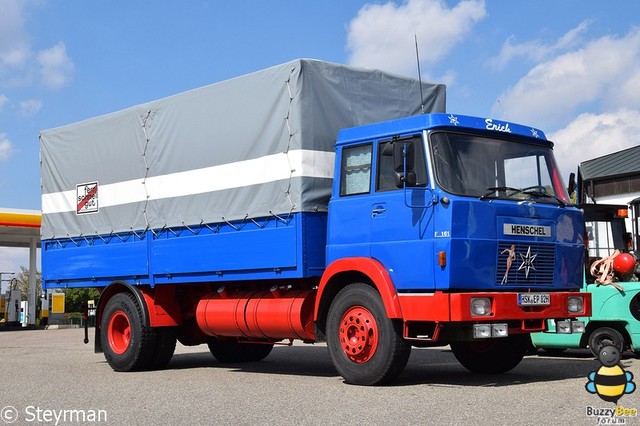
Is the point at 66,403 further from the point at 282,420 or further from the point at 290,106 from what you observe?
the point at 290,106

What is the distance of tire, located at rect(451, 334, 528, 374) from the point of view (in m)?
11.5

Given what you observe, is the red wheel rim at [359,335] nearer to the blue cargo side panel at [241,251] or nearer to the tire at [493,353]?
the blue cargo side panel at [241,251]

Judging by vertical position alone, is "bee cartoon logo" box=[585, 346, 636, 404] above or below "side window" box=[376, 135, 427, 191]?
below

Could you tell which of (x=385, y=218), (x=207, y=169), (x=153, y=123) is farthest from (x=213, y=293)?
(x=385, y=218)

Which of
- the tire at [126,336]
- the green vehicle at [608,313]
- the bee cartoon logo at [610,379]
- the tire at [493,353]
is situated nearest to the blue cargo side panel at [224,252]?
the tire at [126,336]

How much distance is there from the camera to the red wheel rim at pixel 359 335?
10.1 metres

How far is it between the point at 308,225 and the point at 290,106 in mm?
1582

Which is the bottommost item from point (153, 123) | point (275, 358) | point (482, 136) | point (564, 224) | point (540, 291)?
point (275, 358)

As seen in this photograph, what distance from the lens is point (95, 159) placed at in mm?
14953

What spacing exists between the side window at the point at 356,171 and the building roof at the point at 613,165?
32956 mm

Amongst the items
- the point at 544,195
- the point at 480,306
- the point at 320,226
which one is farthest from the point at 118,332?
the point at 544,195

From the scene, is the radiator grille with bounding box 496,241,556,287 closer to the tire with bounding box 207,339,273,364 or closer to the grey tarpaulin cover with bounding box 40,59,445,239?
the grey tarpaulin cover with bounding box 40,59,445,239

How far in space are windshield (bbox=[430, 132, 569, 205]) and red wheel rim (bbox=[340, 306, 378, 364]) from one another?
178cm

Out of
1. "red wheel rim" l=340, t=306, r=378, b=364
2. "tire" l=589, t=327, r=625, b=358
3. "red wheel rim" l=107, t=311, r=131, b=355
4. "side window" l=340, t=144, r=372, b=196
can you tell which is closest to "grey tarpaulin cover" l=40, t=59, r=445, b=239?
"side window" l=340, t=144, r=372, b=196
